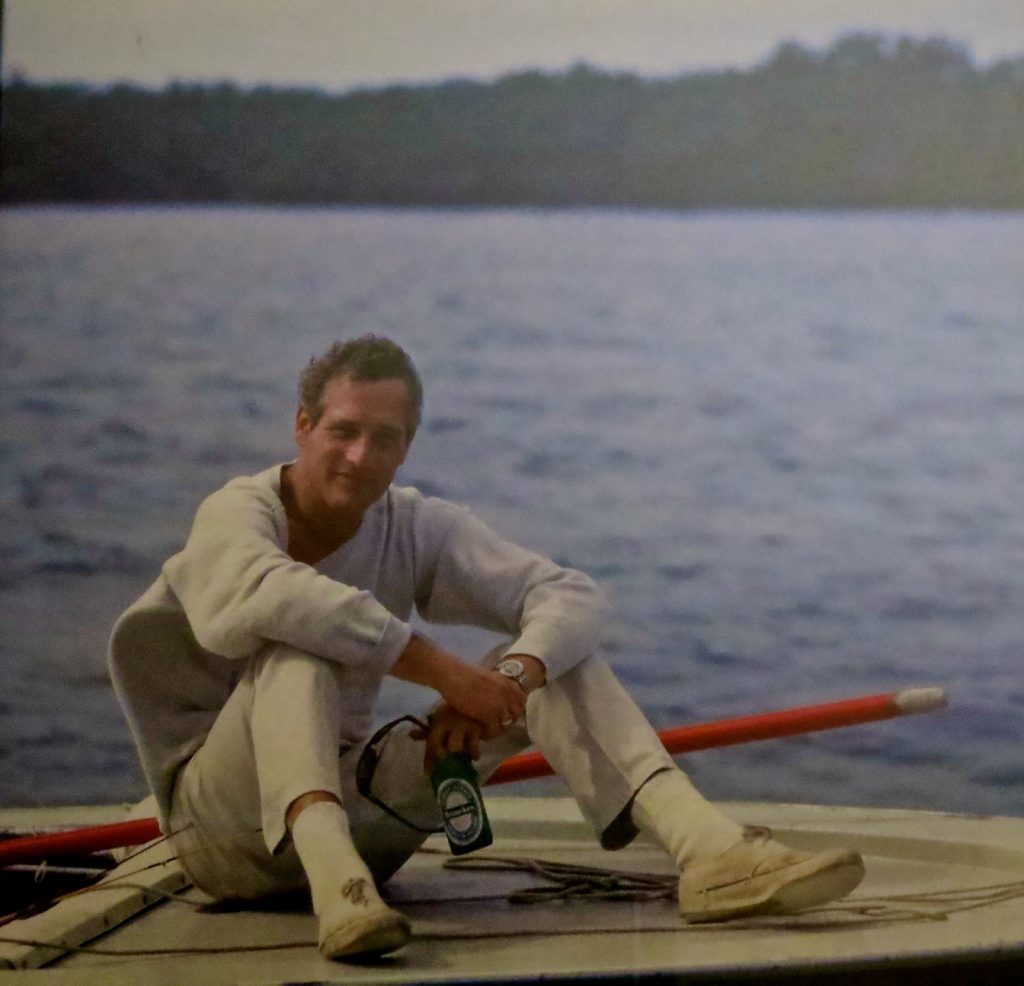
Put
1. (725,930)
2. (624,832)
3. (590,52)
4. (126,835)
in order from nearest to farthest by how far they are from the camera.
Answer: (725,930)
(624,832)
(126,835)
(590,52)

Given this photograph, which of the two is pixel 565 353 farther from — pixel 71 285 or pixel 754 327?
pixel 71 285

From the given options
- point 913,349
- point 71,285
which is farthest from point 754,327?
point 71,285

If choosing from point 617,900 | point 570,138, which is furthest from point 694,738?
point 570,138

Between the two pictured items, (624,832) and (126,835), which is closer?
(624,832)

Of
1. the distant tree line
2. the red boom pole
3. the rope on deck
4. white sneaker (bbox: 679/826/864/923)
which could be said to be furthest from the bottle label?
the distant tree line

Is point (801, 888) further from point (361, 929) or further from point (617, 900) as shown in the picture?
point (361, 929)

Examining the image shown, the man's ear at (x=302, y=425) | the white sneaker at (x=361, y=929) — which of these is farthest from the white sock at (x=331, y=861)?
the man's ear at (x=302, y=425)
